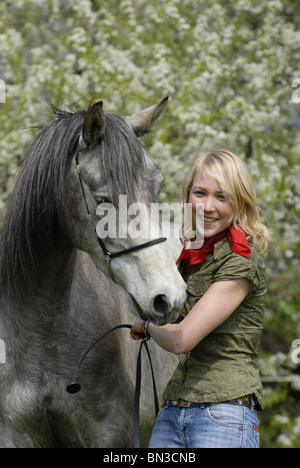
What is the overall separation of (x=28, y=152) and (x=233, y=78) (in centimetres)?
497

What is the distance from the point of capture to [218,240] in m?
2.45

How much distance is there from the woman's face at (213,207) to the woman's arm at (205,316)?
0.91ft

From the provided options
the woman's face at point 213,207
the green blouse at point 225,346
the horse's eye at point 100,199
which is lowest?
the green blouse at point 225,346

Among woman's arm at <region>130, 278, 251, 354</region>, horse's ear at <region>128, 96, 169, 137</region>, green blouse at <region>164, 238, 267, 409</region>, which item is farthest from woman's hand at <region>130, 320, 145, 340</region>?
horse's ear at <region>128, 96, 169, 137</region>

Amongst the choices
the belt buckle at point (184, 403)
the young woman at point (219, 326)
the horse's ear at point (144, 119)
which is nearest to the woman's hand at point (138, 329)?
the young woman at point (219, 326)

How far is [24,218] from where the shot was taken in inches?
105

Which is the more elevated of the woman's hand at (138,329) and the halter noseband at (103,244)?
the halter noseband at (103,244)

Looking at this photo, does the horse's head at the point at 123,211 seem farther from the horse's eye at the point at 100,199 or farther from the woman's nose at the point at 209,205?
the woman's nose at the point at 209,205

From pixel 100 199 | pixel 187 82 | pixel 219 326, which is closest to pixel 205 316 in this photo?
pixel 219 326

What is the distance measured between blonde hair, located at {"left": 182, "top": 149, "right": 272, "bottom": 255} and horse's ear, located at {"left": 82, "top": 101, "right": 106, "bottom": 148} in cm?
45

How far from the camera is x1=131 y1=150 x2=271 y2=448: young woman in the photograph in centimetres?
220

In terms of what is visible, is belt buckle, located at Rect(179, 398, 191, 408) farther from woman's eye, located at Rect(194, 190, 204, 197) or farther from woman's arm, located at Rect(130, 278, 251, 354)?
woman's eye, located at Rect(194, 190, 204, 197)

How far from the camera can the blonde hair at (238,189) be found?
2402mm
